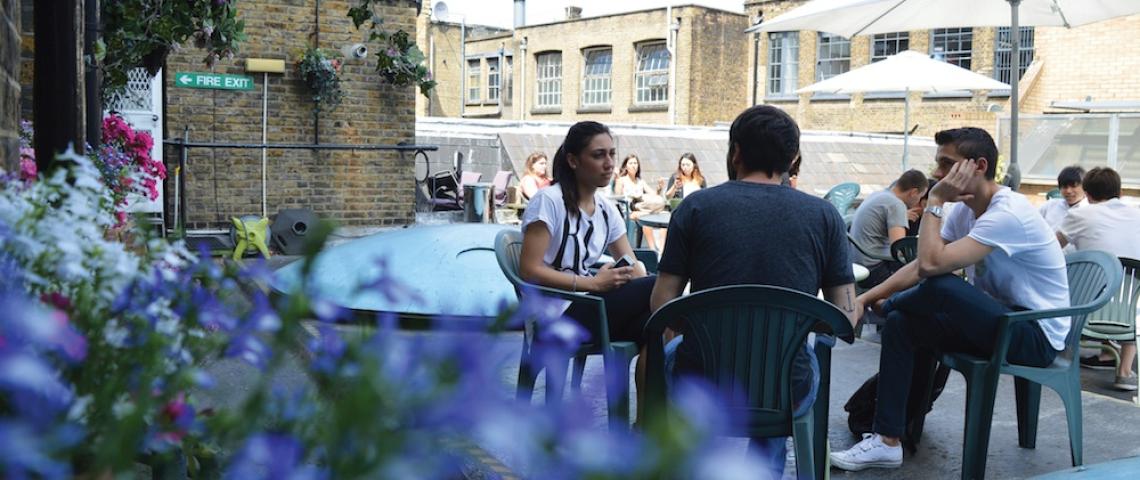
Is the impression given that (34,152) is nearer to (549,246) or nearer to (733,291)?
(549,246)

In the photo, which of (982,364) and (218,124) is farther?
(218,124)

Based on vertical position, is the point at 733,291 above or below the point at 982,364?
above

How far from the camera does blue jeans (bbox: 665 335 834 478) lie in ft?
11.1

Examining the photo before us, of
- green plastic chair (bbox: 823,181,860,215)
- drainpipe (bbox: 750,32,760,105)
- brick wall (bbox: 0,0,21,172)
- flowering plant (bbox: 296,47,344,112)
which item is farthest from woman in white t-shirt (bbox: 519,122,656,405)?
drainpipe (bbox: 750,32,760,105)

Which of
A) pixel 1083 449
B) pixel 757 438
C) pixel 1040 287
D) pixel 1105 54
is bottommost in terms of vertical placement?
pixel 1083 449

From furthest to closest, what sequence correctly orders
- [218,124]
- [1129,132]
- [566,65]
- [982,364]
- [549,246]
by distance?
[566,65], [1129,132], [218,124], [549,246], [982,364]

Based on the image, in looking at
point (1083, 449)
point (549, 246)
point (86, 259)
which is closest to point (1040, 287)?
point (1083, 449)

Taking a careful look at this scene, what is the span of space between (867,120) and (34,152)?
27.8 meters

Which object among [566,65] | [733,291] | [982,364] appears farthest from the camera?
[566,65]

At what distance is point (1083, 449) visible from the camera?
15.0 ft

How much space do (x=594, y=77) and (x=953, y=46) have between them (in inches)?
516

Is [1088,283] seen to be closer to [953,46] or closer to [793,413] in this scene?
[793,413]

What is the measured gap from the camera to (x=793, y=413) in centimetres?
333

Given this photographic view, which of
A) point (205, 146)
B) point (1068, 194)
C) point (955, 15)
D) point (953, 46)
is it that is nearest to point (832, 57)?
point (953, 46)
